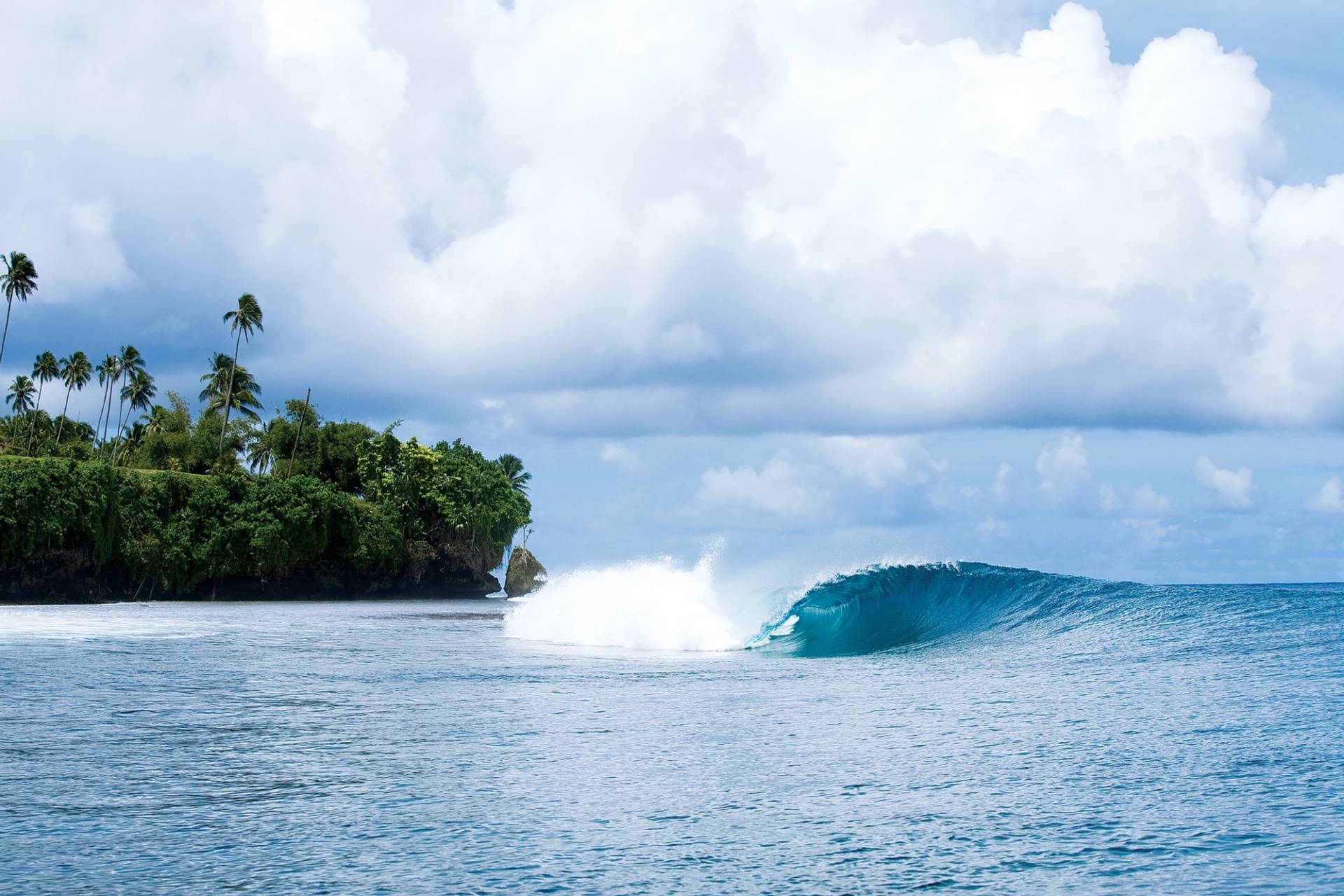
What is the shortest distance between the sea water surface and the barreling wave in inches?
91.9

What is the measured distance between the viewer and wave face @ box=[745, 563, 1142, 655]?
77.5 feet

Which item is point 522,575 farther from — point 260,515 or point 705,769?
point 705,769

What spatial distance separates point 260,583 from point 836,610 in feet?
177

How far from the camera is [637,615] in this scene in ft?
85.7

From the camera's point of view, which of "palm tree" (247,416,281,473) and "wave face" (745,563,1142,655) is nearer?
"wave face" (745,563,1142,655)

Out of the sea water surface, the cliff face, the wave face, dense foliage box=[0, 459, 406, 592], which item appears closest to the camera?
the sea water surface

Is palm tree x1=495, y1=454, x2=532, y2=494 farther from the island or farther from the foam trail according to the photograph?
the foam trail

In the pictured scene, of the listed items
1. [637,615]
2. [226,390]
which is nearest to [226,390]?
[226,390]

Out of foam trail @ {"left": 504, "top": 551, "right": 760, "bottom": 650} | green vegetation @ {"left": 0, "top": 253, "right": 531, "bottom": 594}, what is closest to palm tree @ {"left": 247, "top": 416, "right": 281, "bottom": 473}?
green vegetation @ {"left": 0, "top": 253, "right": 531, "bottom": 594}

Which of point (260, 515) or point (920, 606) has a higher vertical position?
point (260, 515)

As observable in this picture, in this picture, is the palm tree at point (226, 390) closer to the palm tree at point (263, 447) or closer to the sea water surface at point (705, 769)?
the palm tree at point (263, 447)

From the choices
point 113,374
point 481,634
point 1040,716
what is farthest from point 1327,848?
point 113,374

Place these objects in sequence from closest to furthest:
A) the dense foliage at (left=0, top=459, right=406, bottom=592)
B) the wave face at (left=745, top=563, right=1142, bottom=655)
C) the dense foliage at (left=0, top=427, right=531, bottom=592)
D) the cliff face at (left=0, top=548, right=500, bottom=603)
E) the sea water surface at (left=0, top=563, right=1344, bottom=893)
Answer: the sea water surface at (left=0, top=563, right=1344, bottom=893), the wave face at (left=745, top=563, right=1142, bottom=655), the dense foliage at (left=0, top=459, right=406, bottom=592), the dense foliage at (left=0, top=427, right=531, bottom=592), the cliff face at (left=0, top=548, right=500, bottom=603)

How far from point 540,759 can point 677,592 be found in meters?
17.0
